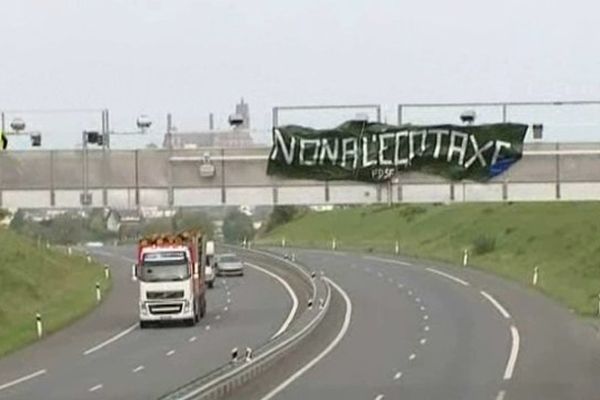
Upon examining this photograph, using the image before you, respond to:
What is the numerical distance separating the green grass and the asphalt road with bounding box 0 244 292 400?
994mm

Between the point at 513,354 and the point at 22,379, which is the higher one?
the point at 22,379

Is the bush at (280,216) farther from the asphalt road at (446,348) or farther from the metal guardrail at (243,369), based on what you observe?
the metal guardrail at (243,369)

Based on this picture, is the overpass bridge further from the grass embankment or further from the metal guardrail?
the grass embankment

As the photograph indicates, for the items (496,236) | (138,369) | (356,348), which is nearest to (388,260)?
(496,236)

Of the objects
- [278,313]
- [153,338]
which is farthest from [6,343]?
[278,313]

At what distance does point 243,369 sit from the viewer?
40062mm

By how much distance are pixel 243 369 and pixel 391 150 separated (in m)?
6.42

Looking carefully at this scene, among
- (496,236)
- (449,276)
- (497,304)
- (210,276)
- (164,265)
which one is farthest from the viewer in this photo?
(496,236)

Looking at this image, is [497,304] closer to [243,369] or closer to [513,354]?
[513,354]

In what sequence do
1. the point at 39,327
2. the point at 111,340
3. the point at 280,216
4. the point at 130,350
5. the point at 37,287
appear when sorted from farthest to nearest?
the point at 280,216
the point at 37,287
the point at 39,327
the point at 111,340
the point at 130,350

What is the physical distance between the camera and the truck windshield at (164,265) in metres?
62.4

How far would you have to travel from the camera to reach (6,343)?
58.7 meters

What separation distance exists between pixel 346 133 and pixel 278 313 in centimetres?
3186

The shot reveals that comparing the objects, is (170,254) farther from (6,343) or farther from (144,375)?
(144,375)
